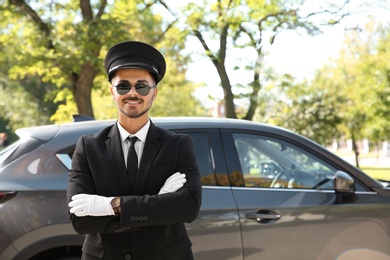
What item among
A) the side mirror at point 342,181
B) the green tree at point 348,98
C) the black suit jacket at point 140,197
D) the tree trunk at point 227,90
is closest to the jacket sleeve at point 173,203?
the black suit jacket at point 140,197

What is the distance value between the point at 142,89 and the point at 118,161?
290mm

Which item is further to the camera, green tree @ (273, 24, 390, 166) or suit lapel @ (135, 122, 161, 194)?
green tree @ (273, 24, 390, 166)

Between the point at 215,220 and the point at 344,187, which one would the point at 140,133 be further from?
the point at 344,187

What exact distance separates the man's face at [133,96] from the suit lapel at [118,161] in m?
0.12

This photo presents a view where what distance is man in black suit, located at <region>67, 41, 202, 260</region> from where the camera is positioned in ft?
6.79

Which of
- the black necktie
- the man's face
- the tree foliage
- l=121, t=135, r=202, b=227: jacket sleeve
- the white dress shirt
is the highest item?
the tree foliage

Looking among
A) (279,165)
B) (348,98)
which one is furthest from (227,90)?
(348,98)

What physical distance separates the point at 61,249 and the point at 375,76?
3306 cm

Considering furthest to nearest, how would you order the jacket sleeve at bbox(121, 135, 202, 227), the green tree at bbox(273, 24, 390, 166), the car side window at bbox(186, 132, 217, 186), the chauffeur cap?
the green tree at bbox(273, 24, 390, 166) → the car side window at bbox(186, 132, 217, 186) → the chauffeur cap → the jacket sleeve at bbox(121, 135, 202, 227)

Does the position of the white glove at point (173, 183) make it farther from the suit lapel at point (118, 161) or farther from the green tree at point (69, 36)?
the green tree at point (69, 36)

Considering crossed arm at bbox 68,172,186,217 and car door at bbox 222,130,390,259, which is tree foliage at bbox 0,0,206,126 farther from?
crossed arm at bbox 68,172,186,217

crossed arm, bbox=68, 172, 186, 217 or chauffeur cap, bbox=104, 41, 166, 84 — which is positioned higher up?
chauffeur cap, bbox=104, 41, 166, 84

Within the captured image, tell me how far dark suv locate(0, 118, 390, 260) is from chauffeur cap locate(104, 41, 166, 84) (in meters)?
1.66

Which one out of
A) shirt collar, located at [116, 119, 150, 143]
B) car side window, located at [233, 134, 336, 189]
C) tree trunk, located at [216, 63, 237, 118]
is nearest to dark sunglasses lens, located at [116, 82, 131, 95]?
shirt collar, located at [116, 119, 150, 143]
